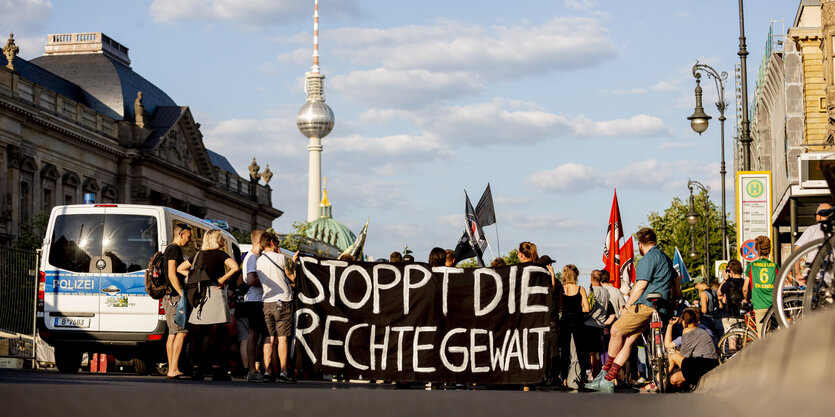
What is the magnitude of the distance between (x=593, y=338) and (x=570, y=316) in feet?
2.60

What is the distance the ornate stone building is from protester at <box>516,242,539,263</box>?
4794cm

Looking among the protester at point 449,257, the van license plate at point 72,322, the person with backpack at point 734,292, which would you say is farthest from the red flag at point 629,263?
the van license plate at point 72,322

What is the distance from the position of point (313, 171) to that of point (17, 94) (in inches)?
4884

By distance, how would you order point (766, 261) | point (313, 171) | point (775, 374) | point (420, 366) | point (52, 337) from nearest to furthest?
point (775, 374) → point (420, 366) → point (766, 261) → point (52, 337) → point (313, 171)

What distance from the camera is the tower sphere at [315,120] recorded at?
187000 mm

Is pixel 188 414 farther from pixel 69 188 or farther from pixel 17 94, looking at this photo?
pixel 69 188

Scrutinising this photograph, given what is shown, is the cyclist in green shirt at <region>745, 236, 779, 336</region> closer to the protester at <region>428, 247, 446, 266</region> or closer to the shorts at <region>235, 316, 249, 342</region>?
the protester at <region>428, 247, 446, 266</region>

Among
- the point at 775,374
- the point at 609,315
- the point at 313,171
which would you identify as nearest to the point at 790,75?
the point at 609,315

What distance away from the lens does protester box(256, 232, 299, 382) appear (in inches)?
531

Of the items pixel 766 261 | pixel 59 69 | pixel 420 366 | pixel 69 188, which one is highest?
pixel 59 69

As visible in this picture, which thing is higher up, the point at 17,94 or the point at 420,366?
the point at 17,94

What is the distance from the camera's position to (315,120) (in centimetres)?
18700

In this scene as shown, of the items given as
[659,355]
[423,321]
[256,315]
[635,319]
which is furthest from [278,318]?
[659,355]

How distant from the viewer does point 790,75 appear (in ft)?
153
